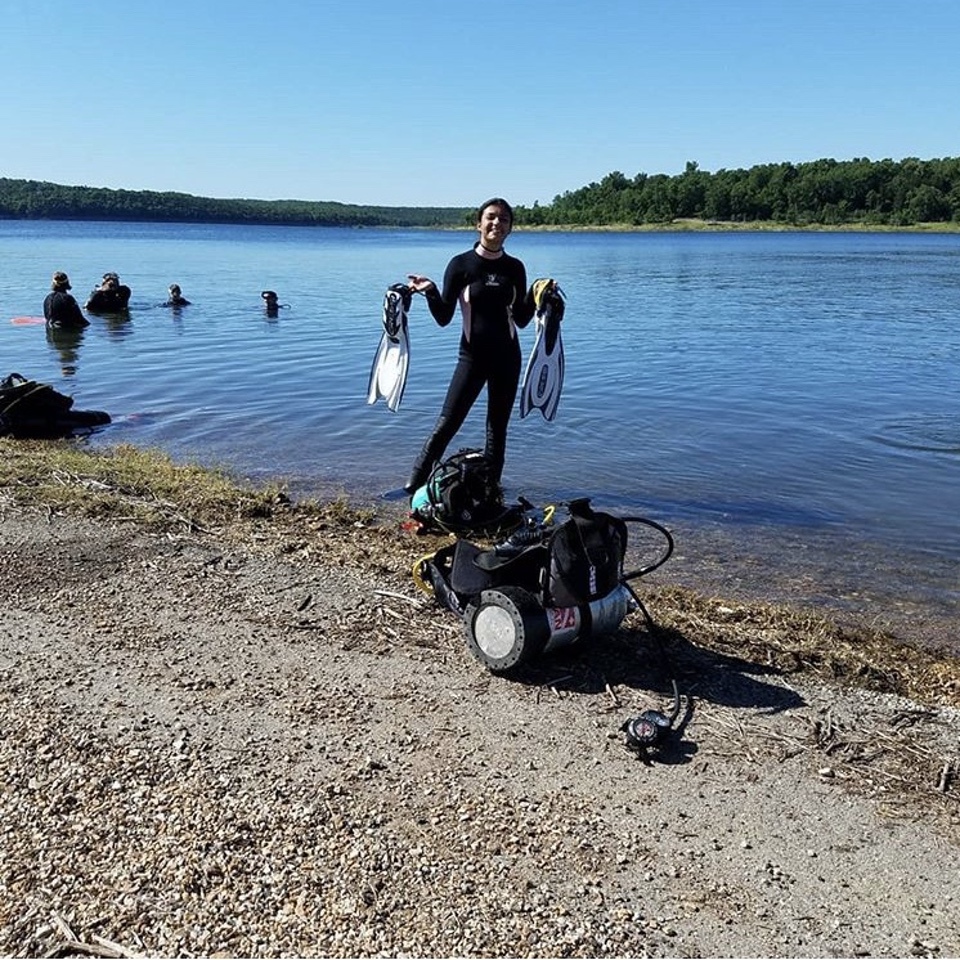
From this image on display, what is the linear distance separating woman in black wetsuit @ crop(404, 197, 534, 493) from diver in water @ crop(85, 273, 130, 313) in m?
19.6

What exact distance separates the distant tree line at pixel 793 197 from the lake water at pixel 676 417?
106 m

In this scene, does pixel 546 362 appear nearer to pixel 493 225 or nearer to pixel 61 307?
pixel 493 225

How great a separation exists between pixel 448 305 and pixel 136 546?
2.84 m

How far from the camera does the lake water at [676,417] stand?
758cm

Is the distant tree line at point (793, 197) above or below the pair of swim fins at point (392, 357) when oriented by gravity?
above

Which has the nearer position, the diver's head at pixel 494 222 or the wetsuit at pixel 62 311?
the diver's head at pixel 494 222

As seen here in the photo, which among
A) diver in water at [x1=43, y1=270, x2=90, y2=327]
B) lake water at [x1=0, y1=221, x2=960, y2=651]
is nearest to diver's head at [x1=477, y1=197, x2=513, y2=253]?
lake water at [x1=0, y1=221, x2=960, y2=651]

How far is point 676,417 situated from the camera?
1314 cm

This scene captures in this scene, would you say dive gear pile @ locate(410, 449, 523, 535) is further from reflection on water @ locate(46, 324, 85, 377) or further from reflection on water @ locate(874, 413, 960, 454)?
reflection on water @ locate(46, 324, 85, 377)

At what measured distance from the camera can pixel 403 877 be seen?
304 centimetres

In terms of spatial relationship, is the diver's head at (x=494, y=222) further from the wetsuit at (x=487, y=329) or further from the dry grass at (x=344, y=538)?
the dry grass at (x=344, y=538)

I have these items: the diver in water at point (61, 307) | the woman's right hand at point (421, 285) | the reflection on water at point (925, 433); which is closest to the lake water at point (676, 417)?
the reflection on water at point (925, 433)

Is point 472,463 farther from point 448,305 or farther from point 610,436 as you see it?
point 610,436

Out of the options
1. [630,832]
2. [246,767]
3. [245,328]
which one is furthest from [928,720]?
[245,328]
